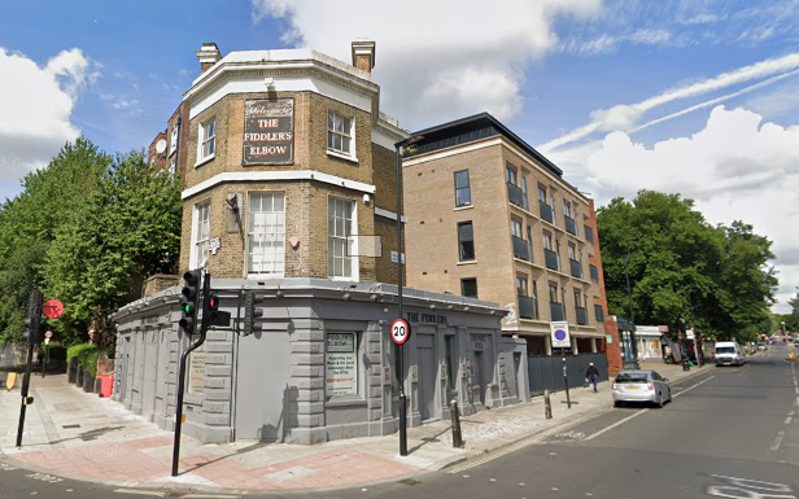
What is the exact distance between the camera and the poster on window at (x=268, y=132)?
14.0 metres

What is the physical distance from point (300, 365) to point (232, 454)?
2522mm

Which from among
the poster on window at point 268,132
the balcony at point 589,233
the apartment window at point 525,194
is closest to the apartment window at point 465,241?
the apartment window at point 525,194

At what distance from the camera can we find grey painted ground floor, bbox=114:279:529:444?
38.6 feet

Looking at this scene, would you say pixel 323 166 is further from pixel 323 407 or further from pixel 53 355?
pixel 53 355

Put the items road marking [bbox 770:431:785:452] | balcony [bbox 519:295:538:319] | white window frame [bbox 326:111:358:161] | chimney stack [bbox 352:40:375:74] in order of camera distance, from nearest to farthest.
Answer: road marking [bbox 770:431:785:452] < white window frame [bbox 326:111:358:161] < chimney stack [bbox 352:40:375:74] < balcony [bbox 519:295:538:319]

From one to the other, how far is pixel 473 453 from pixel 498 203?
691 inches

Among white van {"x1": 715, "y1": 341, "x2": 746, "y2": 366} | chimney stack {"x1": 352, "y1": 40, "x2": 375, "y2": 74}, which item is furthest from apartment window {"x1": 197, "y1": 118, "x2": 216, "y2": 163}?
white van {"x1": 715, "y1": 341, "x2": 746, "y2": 366}

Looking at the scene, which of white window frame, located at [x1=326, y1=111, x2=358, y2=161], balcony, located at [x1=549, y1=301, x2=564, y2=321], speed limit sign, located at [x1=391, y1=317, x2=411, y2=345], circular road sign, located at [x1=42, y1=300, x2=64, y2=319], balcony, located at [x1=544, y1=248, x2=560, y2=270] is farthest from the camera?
balcony, located at [x1=544, y1=248, x2=560, y2=270]

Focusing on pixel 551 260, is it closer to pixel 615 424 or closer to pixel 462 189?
pixel 462 189

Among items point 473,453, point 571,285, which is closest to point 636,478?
point 473,453

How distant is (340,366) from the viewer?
12797mm

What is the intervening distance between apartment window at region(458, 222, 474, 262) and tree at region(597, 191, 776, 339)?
82.7 ft

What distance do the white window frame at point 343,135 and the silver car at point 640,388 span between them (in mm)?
14243

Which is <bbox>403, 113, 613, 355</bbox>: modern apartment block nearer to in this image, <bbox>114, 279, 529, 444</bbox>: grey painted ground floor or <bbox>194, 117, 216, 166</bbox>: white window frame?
<bbox>114, 279, 529, 444</bbox>: grey painted ground floor
